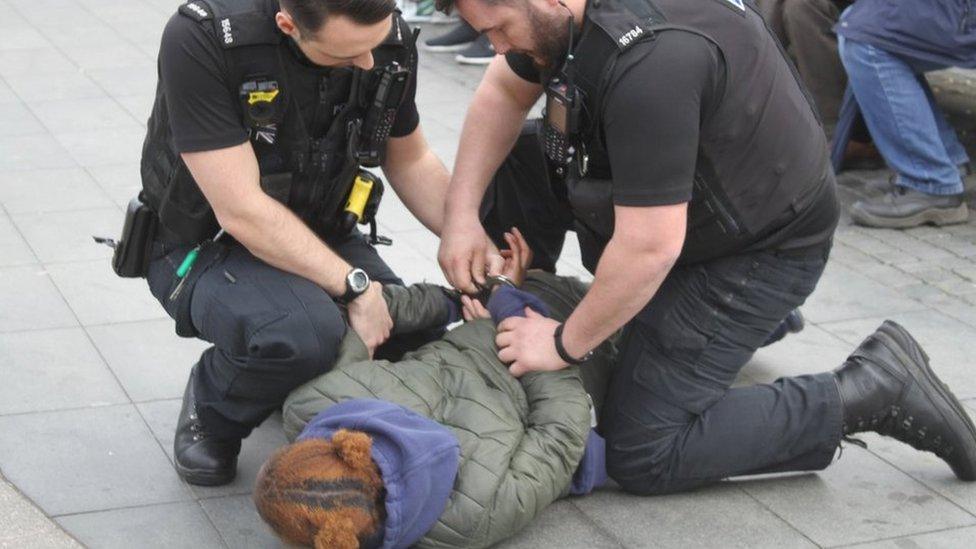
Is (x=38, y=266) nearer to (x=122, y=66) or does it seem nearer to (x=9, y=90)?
(x=9, y=90)

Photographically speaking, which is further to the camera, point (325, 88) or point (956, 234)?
point (956, 234)

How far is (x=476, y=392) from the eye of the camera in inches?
131

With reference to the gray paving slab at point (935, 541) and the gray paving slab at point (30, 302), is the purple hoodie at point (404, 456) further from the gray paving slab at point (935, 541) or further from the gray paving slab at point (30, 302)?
the gray paving slab at point (30, 302)

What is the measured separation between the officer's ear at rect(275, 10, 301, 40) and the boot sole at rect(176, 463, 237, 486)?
1.05m

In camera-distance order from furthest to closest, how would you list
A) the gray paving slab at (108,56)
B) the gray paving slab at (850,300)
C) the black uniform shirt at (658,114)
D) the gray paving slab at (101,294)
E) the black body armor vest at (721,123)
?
the gray paving slab at (108,56), the gray paving slab at (850,300), the gray paving slab at (101,294), the black body armor vest at (721,123), the black uniform shirt at (658,114)

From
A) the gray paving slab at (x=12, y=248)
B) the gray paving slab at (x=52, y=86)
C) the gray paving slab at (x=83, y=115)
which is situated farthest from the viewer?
the gray paving slab at (x=52, y=86)

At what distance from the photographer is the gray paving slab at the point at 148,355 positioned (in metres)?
4.06

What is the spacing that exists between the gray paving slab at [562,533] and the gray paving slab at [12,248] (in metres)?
2.31

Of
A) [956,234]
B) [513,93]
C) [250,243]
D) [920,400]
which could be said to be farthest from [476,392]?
[956,234]

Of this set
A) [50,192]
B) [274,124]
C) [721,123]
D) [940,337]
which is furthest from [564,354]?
[50,192]

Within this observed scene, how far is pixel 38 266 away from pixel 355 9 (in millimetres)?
2138

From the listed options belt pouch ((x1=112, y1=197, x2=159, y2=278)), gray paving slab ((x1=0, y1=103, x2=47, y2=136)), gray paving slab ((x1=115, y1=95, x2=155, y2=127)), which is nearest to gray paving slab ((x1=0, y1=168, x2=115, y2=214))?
gray paving slab ((x1=0, y1=103, x2=47, y2=136))

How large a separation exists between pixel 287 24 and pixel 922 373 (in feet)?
5.75

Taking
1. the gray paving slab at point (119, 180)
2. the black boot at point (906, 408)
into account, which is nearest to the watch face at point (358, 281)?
the black boot at point (906, 408)
